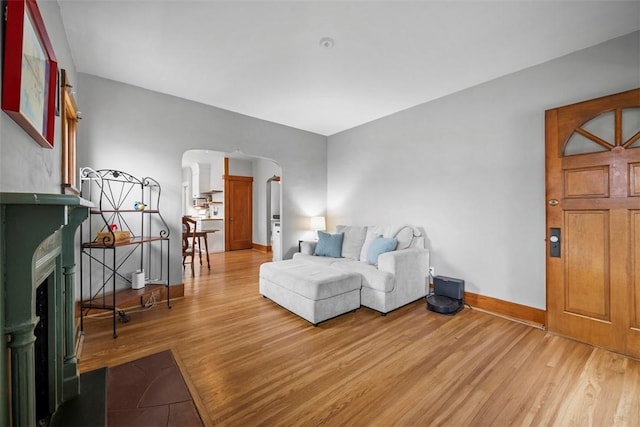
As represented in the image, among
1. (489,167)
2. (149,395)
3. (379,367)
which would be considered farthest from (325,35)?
(149,395)

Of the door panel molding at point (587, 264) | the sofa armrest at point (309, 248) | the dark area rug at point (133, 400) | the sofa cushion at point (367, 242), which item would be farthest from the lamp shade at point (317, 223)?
the door panel molding at point (587, 264)

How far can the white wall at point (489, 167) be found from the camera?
8.63 ft

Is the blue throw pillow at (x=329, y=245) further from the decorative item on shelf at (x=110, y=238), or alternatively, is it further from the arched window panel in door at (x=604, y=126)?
the arched window panel in door at (x=604, y=126)

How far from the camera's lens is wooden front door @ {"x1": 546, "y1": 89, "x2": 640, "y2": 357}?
2.21 metres

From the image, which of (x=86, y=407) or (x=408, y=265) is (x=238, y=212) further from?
(x=86, y=407)

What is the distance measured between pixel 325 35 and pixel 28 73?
2026mm

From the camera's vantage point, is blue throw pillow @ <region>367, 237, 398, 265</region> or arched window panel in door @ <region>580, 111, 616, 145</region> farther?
blue throw pillow @ <region>367, 237, 398, 265</region>

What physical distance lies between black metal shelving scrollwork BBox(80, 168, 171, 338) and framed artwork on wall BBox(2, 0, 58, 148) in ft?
4.93

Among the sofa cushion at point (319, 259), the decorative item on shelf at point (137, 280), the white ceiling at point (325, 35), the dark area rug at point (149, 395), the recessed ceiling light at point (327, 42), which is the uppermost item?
the white ceiling at point (325, 35)

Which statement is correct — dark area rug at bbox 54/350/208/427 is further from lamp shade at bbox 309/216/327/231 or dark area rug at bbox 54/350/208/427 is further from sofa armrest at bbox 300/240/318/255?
lamp shade at bbox 309/216/327/231

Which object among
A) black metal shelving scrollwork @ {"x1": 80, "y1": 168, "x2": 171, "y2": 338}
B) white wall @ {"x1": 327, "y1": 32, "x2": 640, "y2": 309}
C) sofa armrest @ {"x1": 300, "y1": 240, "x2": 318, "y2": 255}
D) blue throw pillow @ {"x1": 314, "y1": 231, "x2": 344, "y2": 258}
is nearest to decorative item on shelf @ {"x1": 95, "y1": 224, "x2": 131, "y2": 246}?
black metal shelving scrollwork @ {"x1": 80, "y1": 168, "x2": 171, "y2": 338}

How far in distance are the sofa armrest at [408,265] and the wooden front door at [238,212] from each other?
5.37 metres

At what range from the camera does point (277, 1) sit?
1992 mm

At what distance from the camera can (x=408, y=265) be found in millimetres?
3273
